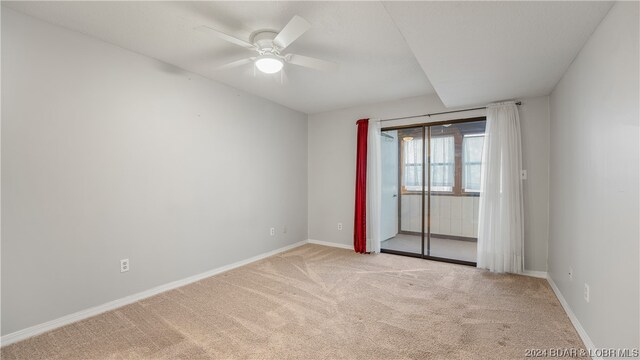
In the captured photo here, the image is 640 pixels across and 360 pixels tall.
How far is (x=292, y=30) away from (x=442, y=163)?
3.09m

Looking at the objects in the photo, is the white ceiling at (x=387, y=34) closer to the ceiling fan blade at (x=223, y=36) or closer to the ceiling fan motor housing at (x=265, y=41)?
the ceiling fan motor housing at (x=265, y=41)

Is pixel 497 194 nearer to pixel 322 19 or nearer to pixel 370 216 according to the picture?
pixel 370 216

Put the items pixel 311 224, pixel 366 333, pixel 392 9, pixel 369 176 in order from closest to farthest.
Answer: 1. pixel 392 9
2. pixel 366 333
3. pixel 369 176
4. pixel 311 224

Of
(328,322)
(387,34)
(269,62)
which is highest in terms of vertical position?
(387,34)

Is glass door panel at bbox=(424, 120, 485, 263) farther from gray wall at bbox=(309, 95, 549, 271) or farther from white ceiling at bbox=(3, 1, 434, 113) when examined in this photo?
white ceiling at bbox=(3, 1, 434, 113)

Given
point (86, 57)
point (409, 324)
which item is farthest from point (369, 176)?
point (86, 57)

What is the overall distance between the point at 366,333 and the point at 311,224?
10.4 feet

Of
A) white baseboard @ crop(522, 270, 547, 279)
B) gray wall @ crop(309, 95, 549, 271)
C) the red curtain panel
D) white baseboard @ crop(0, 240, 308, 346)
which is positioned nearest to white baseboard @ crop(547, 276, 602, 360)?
white baseboard @ crop(522, 270, 547, 279)

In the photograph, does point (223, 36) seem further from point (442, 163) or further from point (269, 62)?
point (442, 163)

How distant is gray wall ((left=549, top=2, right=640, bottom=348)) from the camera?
145 centimetres

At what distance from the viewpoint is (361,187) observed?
4.57 meters

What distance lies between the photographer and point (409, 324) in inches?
90.2

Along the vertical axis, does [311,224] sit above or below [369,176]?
below

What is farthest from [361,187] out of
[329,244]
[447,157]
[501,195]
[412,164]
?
[501,195]
